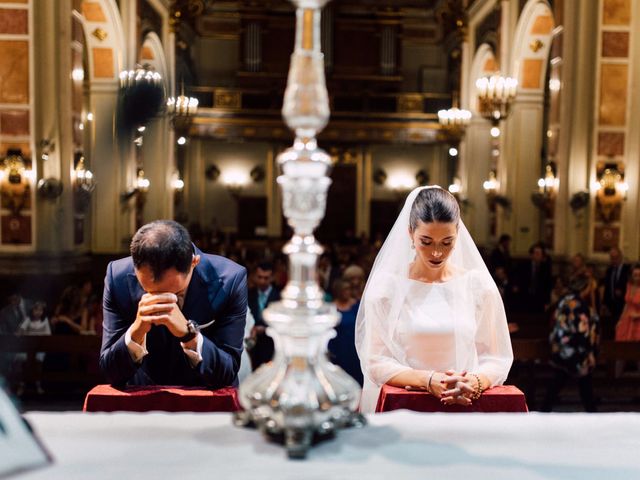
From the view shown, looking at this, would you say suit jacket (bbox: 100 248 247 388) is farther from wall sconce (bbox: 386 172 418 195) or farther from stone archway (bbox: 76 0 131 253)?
wall sconce (bbox: 386 172 418 195)

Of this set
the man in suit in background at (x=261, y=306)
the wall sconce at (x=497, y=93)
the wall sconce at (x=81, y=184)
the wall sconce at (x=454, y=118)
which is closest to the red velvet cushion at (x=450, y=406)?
the man in suit in background at (x=261, y=306)

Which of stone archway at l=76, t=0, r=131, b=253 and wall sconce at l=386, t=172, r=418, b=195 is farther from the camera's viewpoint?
wall sconce at l=386, t=172, r=418, b=195

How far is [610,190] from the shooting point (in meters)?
10.9

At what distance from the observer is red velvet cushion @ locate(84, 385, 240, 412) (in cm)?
234

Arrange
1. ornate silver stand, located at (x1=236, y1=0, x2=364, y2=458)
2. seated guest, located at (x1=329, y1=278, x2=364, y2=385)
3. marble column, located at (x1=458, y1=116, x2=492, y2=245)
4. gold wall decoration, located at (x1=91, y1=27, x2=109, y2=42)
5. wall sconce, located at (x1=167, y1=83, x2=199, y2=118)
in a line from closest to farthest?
ornate silver stand, located at (x1=236, y1=0, x2=364, y2=458)
seated guest, located at (x1=329, y1=278, x2=364, y2=385)
gold wall decoration, located at (x1=91, y1=27, x2=109, y2=42)
wall sconce, located at (x1=167, y1=83, x2=199, y2=118)
marble column, located at (x1=458, y1=116, x2=492, y2=245)

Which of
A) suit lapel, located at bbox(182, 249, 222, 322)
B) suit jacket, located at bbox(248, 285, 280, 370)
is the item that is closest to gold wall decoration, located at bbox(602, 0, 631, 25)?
suit jacket, located at bbox(248, 285, 280, 370)

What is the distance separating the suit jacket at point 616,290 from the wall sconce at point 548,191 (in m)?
2.93

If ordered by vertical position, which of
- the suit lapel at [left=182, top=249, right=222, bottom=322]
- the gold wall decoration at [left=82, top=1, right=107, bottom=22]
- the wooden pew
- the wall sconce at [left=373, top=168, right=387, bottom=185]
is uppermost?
the gold wall decoration at [left=82, top=1, right=107, bottom=22]

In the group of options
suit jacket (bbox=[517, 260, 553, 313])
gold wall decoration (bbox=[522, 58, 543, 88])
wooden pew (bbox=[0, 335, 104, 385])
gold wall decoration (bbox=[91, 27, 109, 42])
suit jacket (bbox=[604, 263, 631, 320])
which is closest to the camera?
wooden pew (bbox=[0, 335, 104, 385])

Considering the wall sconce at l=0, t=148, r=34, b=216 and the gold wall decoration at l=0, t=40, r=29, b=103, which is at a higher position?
the gold wall decoration at l=0, t=40, r=29, b=103

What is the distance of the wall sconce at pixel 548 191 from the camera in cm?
1206

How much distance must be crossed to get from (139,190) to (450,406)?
526 inches

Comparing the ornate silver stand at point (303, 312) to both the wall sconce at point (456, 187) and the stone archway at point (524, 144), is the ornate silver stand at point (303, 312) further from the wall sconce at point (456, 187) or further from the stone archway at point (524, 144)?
the wall sconce at point (456, 187)

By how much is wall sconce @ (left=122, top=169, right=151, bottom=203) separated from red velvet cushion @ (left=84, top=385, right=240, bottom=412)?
41.0ft
